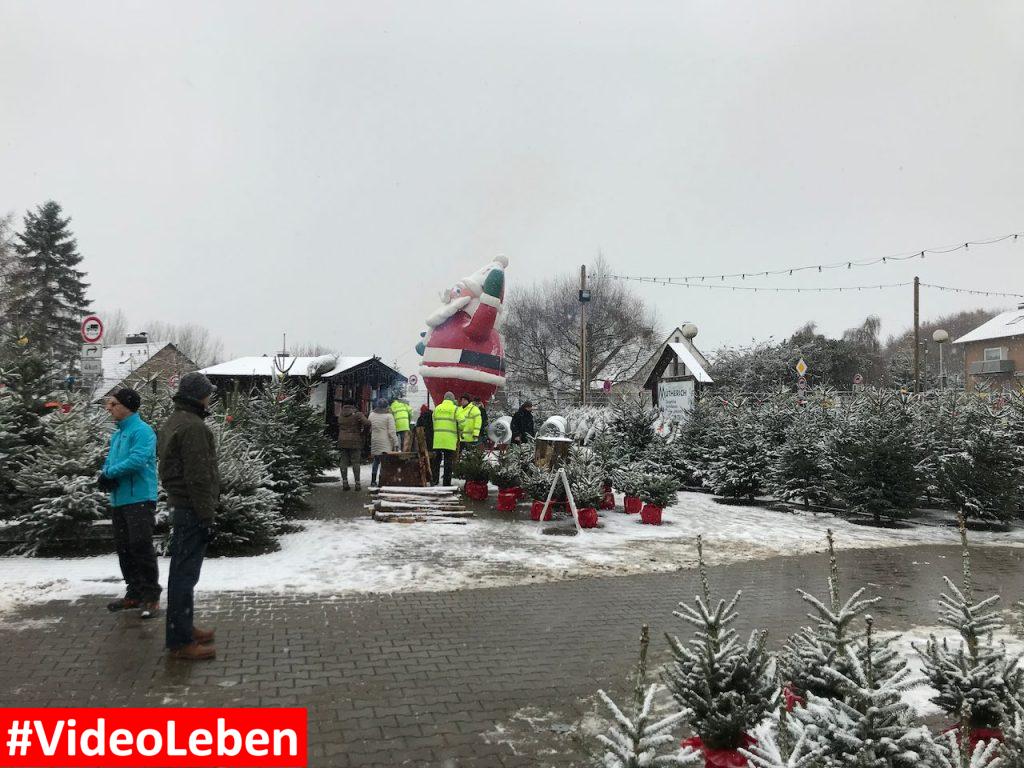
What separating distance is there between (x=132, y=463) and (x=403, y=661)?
285 centimetres

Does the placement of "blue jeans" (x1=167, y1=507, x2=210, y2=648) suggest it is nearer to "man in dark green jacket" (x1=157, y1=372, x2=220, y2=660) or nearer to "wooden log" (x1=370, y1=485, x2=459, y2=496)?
"man in dark green jacket" (x1=157, y1=372, x2=220, y2=660)

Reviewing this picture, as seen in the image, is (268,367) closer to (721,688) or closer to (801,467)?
(801,467)

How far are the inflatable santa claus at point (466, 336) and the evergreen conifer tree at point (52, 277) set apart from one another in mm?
27668

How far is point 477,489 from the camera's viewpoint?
13.7 metres

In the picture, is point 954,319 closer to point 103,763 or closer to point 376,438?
point 376,438

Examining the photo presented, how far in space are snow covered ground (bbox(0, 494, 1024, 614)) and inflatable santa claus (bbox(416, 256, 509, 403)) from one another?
27.7 feet

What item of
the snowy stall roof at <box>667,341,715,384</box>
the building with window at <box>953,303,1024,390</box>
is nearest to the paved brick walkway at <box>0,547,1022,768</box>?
the snowy stall roof at <box>667,341,715,384</box>

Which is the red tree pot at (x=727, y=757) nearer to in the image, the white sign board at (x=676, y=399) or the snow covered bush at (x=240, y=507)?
the snow covered bush at (x=240, y=507)

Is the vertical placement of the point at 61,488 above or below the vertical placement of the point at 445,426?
below

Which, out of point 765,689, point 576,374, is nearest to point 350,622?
point 765,689

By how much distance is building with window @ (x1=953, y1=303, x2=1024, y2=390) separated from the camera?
49.9 m

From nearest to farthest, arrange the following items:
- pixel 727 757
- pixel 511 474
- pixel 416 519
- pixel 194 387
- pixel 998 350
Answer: pixel 727 757 < pixel 194 387 < pixel 416 519 < pixel 511 474 < pixel 998 350

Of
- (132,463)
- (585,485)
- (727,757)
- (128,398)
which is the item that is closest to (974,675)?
(727,757)

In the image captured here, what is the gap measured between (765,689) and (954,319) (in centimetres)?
8915
